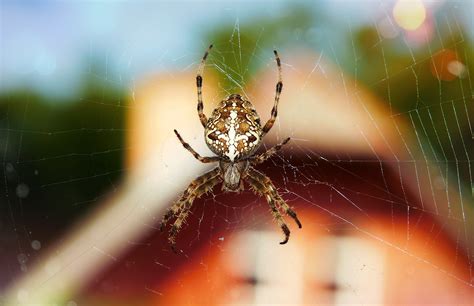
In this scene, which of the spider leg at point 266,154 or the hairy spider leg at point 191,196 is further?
the hairy spider leg at point 191,196

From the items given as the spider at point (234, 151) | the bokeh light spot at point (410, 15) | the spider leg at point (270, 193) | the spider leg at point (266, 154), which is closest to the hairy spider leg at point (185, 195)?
the spider at point (234, 151)

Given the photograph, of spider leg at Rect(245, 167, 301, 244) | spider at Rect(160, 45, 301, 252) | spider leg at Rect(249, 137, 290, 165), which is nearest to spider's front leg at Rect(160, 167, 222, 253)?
spider at Rect(160, 45, 301, 252)

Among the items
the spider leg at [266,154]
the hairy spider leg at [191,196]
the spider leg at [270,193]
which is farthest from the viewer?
the hairy spider leg at [191,196]

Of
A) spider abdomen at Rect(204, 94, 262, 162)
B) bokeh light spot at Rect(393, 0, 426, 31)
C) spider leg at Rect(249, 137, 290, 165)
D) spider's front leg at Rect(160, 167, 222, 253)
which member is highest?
bokeh light spot at Rect(393, 0, 426, 31)

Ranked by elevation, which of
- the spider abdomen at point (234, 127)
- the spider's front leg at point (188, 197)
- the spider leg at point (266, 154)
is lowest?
the spider's front leg at point (188, 197)

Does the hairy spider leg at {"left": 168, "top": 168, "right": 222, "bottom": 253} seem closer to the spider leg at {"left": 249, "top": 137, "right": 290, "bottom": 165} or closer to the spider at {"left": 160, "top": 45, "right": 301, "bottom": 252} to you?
the spider at {"left": 160, "top": 45, "right": 301, "bottom": 252}

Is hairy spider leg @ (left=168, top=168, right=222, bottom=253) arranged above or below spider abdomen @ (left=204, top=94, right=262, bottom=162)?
below

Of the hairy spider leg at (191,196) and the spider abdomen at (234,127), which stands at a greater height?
the spider abdomen at (234,127)

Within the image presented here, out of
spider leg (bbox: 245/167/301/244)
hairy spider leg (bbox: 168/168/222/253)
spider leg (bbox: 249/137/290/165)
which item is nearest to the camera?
spider leg (bbox: 249/137/290/165)

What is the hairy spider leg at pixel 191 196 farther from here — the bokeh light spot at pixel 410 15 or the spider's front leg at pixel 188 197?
the bokeh light spot at pixel 410 15

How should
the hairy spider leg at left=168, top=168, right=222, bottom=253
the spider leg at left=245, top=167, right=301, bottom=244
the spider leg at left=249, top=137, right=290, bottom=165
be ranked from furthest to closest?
the hairy spider leg at left=168, top=168, right=222, bottom=253 < the spider leg at left=245, top=167, right=301, bottom=244 < the spider leg at left=249, top=137, right=290, bottom=165
